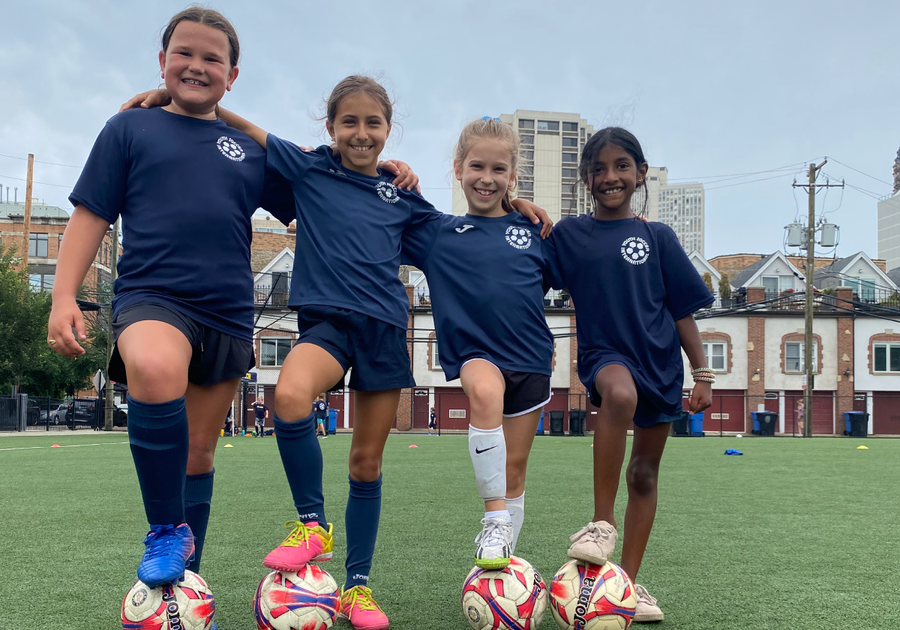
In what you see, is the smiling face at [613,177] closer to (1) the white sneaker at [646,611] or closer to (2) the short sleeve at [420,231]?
(2) the short sleeve at [420,231]

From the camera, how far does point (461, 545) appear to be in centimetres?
484

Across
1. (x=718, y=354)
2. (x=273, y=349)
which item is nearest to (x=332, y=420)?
(x=273, y=349)

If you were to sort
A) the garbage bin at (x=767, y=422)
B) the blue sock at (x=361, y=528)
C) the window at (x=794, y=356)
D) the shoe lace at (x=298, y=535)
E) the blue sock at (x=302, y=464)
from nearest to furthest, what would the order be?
the shoe lace at (x=298, y=535), the blue sock at (x=302, y=464), the blue sock at (x=361, y=528), the garbage bin at (x=767, y=422), the window at (x=794, y=356)

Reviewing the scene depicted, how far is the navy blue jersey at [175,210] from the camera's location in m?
2.95

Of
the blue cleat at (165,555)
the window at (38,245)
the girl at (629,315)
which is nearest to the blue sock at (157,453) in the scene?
the blue cleat at (165,555)

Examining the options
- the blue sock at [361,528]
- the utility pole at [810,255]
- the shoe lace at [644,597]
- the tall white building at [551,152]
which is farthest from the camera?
the tall white building at [551,152]

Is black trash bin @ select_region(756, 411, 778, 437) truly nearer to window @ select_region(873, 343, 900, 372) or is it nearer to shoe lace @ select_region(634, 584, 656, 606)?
window @ select_region(873, 343, 900, 372)

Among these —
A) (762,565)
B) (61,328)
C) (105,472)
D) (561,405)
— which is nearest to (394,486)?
(105,472)

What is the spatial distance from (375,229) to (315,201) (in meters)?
0.29

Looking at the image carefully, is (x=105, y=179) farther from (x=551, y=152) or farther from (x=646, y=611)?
(x=551, y=152)

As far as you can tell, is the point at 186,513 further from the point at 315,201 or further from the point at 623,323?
the point at 623,323

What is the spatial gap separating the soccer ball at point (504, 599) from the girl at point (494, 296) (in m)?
0.41

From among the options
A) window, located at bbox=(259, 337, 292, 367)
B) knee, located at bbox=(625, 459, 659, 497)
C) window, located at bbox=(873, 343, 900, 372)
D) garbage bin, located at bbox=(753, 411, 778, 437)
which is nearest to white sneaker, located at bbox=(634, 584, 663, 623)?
knee, located at bbox=(625, 459, 659, 497)

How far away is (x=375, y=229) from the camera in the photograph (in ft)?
11.3
